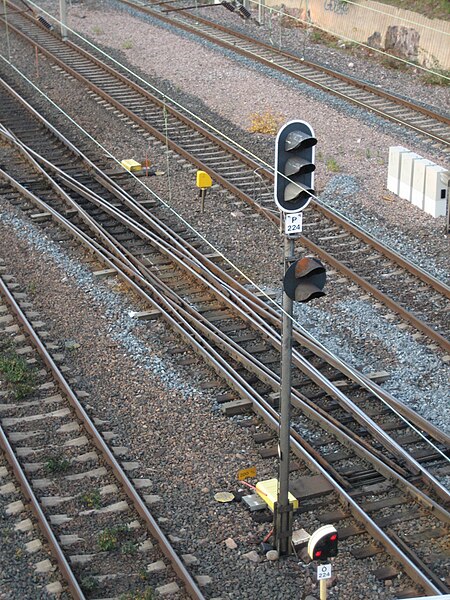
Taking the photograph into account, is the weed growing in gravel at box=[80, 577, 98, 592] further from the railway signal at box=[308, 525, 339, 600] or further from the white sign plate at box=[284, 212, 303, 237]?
the white sign plate at box=[284, 212, 303, 237]

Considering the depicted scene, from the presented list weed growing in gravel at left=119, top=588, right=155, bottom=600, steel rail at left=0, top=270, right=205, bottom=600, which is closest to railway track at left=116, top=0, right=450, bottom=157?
steel rail at left=0, top=270, right=205, bottom=600

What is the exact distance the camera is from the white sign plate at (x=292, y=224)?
28.6 feet

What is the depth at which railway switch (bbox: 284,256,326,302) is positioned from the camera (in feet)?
28.2

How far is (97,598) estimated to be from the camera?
9.02 metres

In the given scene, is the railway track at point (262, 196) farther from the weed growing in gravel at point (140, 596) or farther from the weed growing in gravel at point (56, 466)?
the weed growing in gravel at point (140, 596)

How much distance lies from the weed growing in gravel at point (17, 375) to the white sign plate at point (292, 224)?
496 cm

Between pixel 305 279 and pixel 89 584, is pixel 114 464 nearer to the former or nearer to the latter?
pixel 89 584

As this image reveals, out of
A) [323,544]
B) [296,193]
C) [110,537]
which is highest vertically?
[296,193]

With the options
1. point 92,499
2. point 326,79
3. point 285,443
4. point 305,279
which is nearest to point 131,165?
point 326,79

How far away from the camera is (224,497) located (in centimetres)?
1048

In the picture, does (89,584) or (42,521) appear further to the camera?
(42,521)

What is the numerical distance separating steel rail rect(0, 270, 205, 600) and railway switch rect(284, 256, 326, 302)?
2.64 metres

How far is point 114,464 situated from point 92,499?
519mm

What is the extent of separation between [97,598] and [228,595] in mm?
1144
